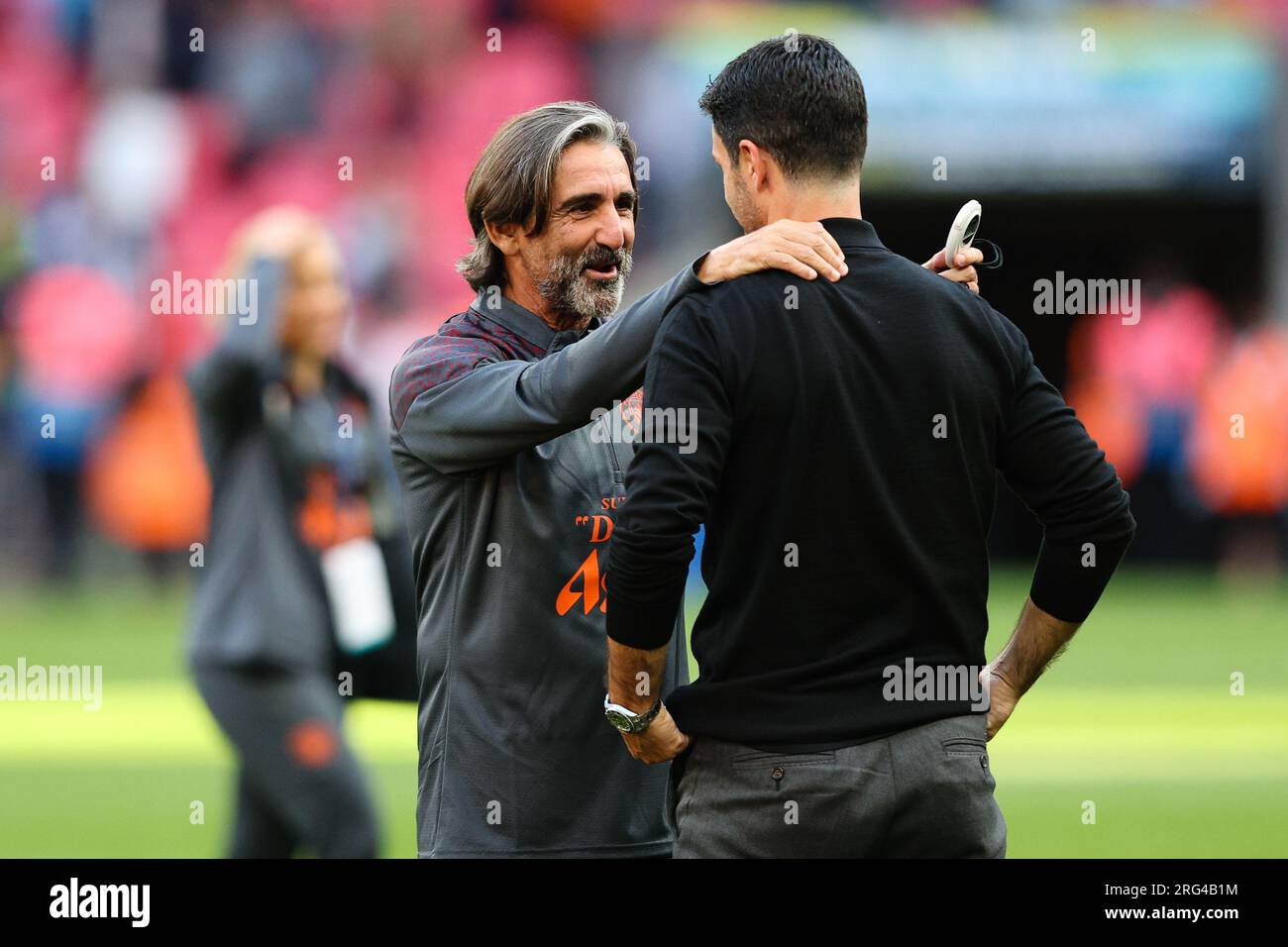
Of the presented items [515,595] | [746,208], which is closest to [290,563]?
[515,595]

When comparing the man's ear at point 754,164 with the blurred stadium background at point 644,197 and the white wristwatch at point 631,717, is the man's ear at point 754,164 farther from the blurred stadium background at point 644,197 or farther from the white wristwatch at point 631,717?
the blurred stadium background at point 644,197

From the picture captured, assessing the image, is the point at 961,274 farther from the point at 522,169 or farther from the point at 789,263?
the point at 522,169

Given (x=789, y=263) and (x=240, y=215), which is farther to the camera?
(x=240, y=215)

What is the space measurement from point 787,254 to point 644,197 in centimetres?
1561

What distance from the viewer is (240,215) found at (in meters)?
22.0

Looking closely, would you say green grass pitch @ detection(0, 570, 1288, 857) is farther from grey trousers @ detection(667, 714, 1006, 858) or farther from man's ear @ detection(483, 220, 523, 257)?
grey trousers @ detection(667, 714, 1006, 858)

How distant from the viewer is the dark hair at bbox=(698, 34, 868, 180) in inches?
116

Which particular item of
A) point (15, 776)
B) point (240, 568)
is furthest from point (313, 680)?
point (15, 776)

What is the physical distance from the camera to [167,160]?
862 inches

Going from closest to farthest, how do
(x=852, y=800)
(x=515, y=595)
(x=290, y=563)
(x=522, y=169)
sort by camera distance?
(x=852, y=800) → (x=515, y=595) → (x=522, y=169) → (x=290, y=563)

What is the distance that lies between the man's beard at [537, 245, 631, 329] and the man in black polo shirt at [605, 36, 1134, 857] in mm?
686

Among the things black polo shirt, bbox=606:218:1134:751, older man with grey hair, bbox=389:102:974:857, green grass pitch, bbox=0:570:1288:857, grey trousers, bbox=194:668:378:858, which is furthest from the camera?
green grass pitch, bbox=0:570:1288:857

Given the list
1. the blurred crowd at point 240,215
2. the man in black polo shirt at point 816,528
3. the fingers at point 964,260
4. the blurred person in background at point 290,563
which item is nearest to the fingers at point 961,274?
the fingers at point 964,260

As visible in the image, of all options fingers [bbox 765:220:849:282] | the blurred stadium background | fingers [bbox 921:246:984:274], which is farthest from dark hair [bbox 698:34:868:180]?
the blurred stadium background
